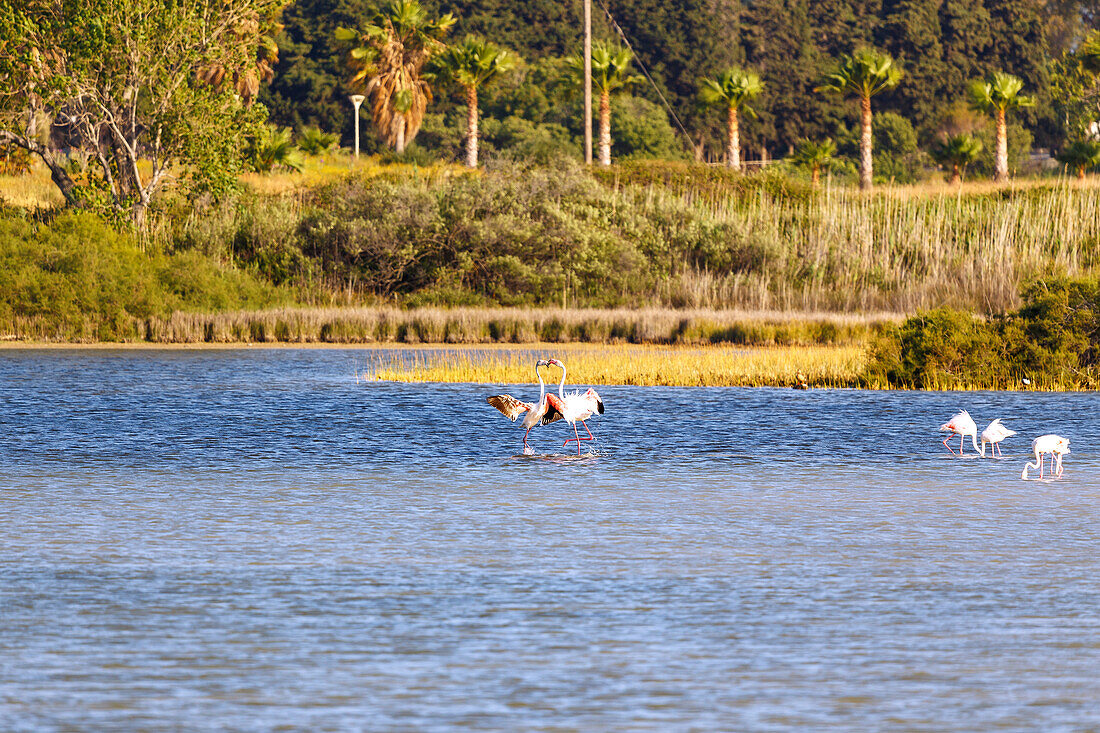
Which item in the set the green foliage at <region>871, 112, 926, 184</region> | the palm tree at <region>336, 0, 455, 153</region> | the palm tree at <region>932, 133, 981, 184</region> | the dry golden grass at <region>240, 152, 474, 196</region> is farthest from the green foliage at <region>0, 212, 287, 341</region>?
the green foliage at <region>871, 112, 926, 184</region>

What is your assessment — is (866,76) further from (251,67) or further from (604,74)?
(251,67)

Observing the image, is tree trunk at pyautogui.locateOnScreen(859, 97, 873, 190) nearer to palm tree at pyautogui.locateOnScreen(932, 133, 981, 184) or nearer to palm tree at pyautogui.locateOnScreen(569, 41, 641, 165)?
palm tree at pyautogui.locateOnScreen(932, 133, 981, 184)

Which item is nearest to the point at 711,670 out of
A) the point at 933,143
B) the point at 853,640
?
the point at 853,640

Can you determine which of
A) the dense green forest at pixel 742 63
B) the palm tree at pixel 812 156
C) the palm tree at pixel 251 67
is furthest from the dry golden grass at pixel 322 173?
the palm tree at pixel 812 156

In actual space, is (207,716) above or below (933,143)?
below

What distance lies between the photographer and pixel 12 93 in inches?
1626

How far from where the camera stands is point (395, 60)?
73812 millimetres

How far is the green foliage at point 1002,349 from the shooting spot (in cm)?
2406

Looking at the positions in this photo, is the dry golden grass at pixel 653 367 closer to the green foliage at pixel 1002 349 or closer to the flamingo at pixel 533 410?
the green foliage at pixel 1002 349

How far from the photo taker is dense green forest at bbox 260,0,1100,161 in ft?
266

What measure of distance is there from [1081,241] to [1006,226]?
8.11 ft

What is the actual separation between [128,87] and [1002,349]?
25.6m

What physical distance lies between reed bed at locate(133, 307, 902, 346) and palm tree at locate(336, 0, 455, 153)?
3819 centimetres

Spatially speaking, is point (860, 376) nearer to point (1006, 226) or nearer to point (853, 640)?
point (853, 640)
